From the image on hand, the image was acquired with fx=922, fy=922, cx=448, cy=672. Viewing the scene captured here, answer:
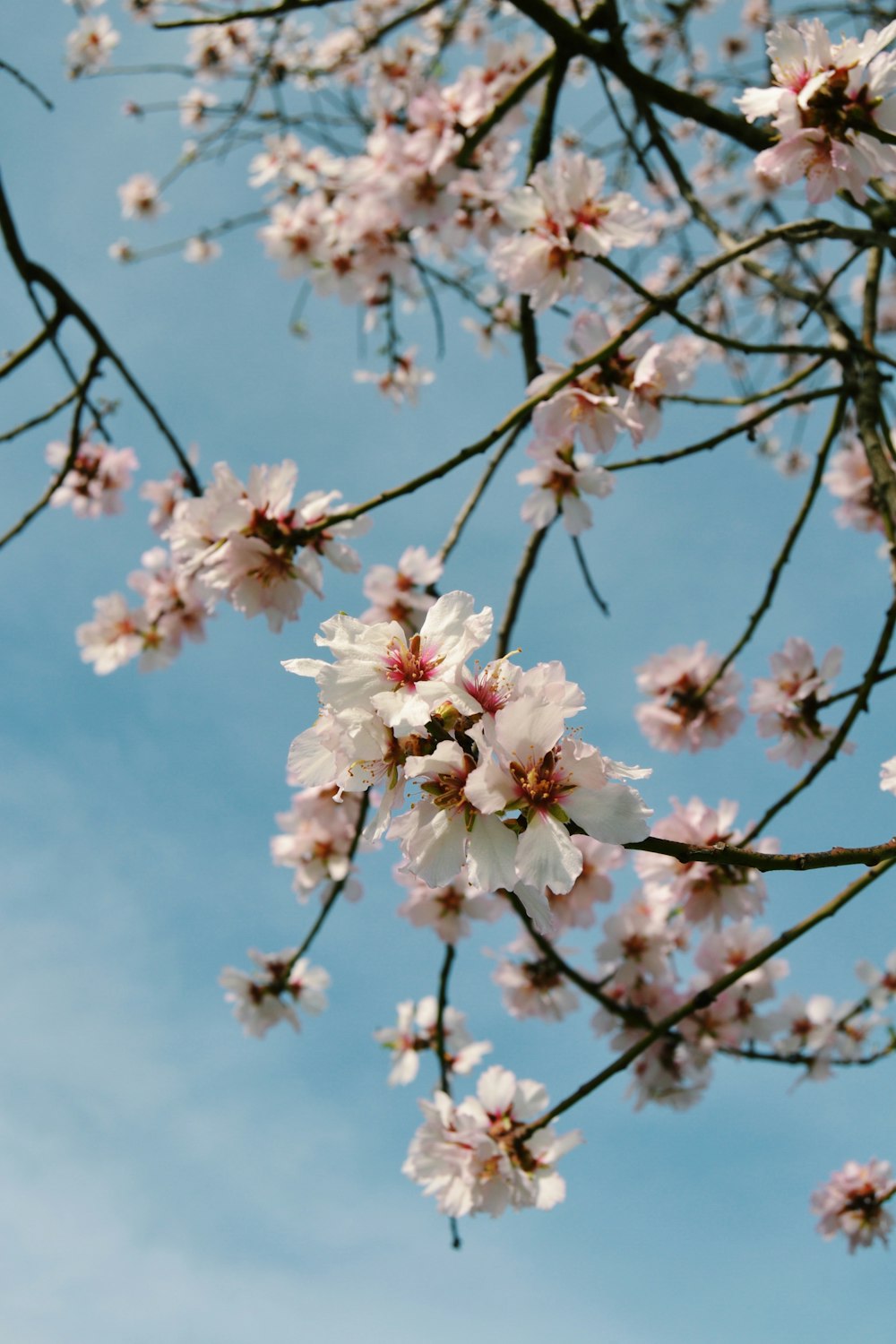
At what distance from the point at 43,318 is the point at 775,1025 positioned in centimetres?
361

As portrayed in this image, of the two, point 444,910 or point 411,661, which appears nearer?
point 411,661

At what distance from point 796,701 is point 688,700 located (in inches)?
16.9

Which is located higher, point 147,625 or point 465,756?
point 147,625

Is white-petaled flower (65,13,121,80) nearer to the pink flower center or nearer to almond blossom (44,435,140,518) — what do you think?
almond blossom (44,435,140,518)

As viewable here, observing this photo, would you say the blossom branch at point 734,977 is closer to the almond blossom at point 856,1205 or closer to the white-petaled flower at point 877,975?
the almond blossom at point 856,1205

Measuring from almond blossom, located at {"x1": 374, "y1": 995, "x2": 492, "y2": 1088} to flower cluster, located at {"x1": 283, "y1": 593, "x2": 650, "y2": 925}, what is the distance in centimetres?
253

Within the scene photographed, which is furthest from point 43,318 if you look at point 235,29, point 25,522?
point 235,29

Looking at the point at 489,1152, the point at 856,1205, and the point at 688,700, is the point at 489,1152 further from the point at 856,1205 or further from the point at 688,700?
the point at 856,1205

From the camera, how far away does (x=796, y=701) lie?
9.00 ft

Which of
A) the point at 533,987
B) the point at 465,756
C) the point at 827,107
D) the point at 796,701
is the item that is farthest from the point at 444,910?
the point at 827,107

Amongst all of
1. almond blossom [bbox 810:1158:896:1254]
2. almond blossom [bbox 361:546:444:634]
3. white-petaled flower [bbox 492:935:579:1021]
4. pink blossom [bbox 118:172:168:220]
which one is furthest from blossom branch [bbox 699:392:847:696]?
pink blossom [bbox 118:172:168:220]

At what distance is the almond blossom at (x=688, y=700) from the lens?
3113 mm

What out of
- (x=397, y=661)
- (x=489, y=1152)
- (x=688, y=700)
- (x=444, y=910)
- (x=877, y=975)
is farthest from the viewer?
(x=877, y=975)

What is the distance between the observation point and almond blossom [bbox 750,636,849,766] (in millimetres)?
2744
